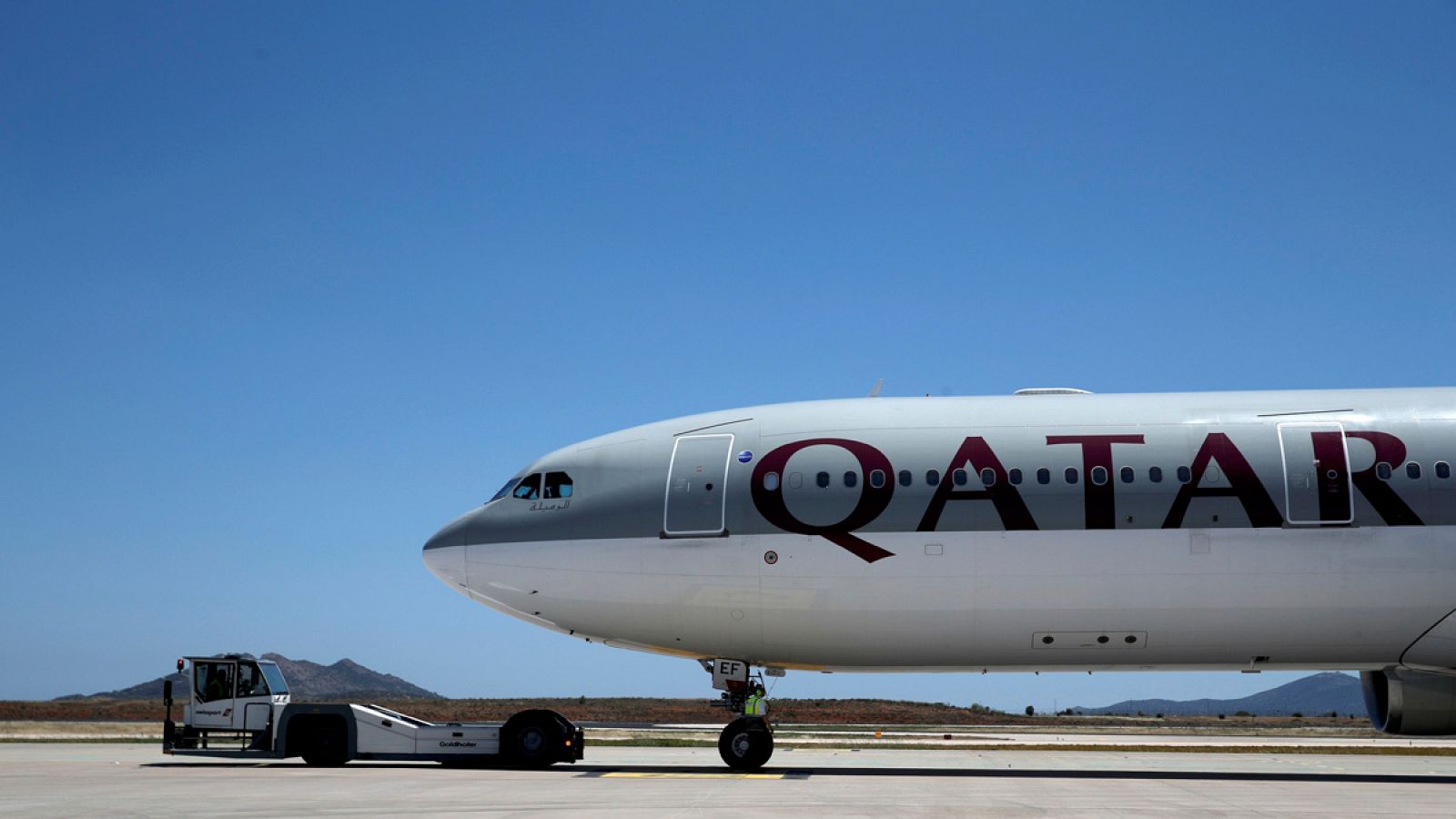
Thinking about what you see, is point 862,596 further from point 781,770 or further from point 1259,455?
point 1259,455

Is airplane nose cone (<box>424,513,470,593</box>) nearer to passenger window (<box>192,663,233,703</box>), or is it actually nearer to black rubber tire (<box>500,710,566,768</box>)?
black rubber tire (<box>500,710,566,768</box>)

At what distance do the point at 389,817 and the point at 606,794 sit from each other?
3.85m

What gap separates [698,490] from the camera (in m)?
22.7

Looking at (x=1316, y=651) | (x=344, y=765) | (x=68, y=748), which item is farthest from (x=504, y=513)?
(x=68, y=748)

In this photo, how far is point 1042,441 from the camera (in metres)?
22.1

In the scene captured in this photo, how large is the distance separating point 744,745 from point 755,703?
0.97m

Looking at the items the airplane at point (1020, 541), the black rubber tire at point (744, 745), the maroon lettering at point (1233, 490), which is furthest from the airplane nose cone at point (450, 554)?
the maroon lettering at point (1233, 490)

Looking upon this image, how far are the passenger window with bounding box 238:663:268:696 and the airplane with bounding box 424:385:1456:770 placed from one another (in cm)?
646

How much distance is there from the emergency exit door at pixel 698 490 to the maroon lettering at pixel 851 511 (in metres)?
0.65

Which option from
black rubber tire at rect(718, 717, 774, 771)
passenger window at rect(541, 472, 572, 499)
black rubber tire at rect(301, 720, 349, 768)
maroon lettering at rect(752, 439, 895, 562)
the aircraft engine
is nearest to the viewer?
maroon lettering at rect(752, 439, 895, 562)

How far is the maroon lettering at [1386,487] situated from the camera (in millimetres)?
21141

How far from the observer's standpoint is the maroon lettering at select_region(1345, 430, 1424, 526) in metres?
21.1

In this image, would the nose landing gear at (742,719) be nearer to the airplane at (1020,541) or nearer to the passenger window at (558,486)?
the airplane at (1020,541)

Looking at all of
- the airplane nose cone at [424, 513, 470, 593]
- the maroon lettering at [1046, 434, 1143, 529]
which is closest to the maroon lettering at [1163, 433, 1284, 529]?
the maroon lettering at [1046, 434, 1143, 529]
